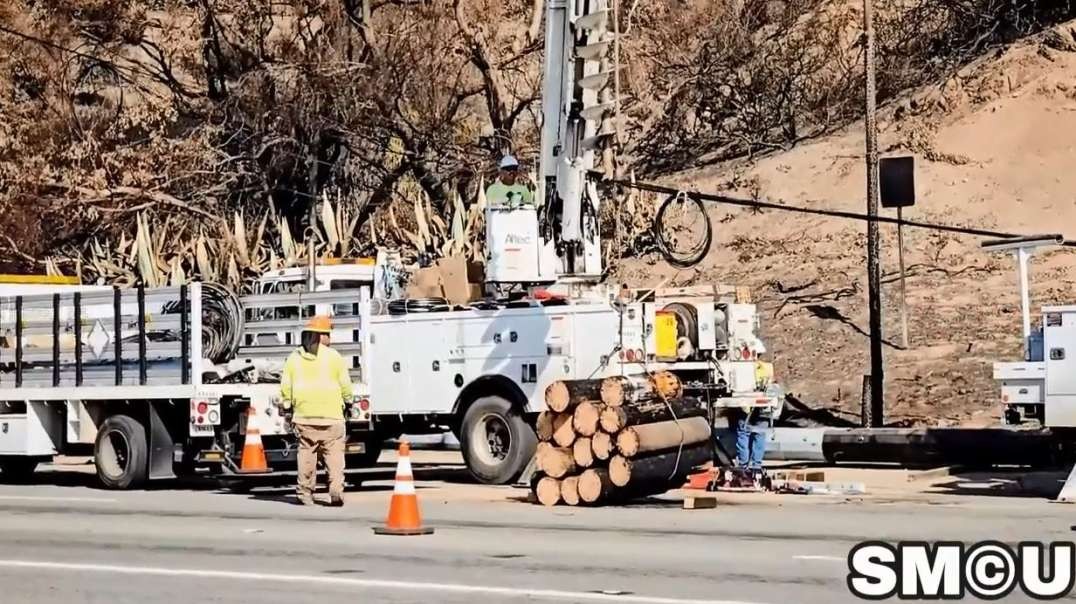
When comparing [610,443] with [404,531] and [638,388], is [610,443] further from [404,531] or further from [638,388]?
[404,531]

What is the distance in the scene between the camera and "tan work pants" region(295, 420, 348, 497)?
683 inches

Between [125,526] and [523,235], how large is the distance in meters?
7.37

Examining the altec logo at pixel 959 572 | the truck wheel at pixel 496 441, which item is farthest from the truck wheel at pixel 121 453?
the altec logo at pixel 959 572

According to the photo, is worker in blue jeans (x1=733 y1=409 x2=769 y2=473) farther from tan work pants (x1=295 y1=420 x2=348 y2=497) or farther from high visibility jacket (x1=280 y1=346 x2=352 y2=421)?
high visibility jacket (x1=280 y1=346 x2=352 y2=421)

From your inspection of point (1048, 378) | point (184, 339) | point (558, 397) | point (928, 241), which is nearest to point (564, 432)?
point (558, 397)

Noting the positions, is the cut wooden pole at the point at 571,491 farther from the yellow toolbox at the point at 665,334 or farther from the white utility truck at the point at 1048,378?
the white utility truck at the point at 1048,378

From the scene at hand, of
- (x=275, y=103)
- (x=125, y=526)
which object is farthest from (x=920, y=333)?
(x=125, y=526)

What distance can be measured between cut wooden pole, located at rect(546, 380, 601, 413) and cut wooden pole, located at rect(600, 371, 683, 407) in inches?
7.3

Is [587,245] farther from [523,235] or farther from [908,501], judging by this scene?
[908,501]

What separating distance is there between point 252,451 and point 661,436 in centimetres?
442

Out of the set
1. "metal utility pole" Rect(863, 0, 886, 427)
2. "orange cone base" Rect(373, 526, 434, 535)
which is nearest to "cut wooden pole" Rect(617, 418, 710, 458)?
"orange cone base" Rect(373, 526, 434, 535)

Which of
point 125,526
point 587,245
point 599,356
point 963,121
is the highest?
point 963,121

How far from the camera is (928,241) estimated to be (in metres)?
34.1

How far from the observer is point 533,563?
41.4 feet
